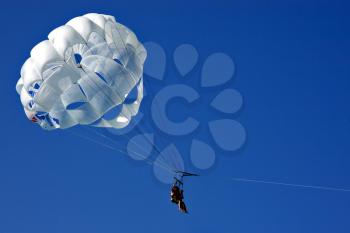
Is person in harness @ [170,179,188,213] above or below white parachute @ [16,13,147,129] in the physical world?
below

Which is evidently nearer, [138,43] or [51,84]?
[51,84]


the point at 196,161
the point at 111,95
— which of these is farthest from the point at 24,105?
the point at 196,161

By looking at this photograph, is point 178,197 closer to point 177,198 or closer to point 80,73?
point 177,198

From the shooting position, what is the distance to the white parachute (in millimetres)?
33031

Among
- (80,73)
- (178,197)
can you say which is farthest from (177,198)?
(80,73)

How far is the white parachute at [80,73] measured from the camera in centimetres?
3303

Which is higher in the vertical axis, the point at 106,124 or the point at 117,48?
the point at 117,48

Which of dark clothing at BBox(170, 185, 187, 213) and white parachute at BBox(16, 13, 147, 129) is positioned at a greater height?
white parachute at BBox(16, 13, 147, 129)

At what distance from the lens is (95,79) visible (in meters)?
33.4

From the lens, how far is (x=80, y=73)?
110 ft

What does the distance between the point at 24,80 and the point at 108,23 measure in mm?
3570

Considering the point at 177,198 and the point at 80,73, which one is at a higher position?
the point at 80,73

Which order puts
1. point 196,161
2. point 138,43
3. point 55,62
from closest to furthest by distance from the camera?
point 55,62 < point 138,43 < point 196,161

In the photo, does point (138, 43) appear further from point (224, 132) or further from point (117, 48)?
point (224, 132)
